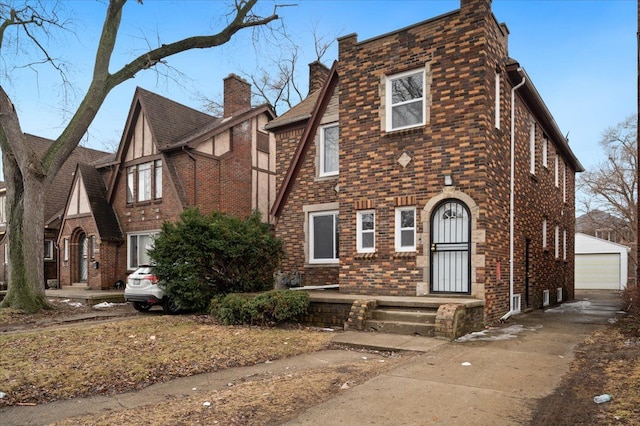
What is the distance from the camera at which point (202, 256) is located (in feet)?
41.5

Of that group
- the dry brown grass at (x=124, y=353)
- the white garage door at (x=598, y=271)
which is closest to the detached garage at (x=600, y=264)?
the white garage door at (x=598, y=271)

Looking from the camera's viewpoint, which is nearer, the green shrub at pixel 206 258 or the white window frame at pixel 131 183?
the green shrub at pixel 206 258

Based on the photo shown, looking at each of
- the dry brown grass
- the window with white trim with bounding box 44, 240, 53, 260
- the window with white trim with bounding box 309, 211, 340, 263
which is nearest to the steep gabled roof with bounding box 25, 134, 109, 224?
the window with white trim with bounding box 44, 240, 53, 260

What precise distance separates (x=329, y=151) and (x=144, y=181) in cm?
1058

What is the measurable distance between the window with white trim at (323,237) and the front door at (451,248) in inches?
152

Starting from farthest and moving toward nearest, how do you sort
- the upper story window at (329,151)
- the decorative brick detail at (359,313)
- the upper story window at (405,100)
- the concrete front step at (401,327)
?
the upper story window at (329,151)
the upper story window at (405,100)
the decorative brick detail at (359,313)
the concrete front step at (401,327)

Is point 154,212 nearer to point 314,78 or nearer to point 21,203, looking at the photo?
point 21,203

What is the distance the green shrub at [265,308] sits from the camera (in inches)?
423

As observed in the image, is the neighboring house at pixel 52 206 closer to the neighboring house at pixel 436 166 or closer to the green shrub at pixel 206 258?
the green shrub at pixel 206 258

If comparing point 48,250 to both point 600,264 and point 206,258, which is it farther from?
point 600,264

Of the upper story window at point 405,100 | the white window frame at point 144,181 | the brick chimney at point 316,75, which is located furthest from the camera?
the white window frame at point 144,181

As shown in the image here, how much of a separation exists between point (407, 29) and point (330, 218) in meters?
5.74

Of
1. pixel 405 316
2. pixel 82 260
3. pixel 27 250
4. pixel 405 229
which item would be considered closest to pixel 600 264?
pixel 405 229

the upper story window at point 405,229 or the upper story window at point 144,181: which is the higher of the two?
the upper story window at point 144,181
